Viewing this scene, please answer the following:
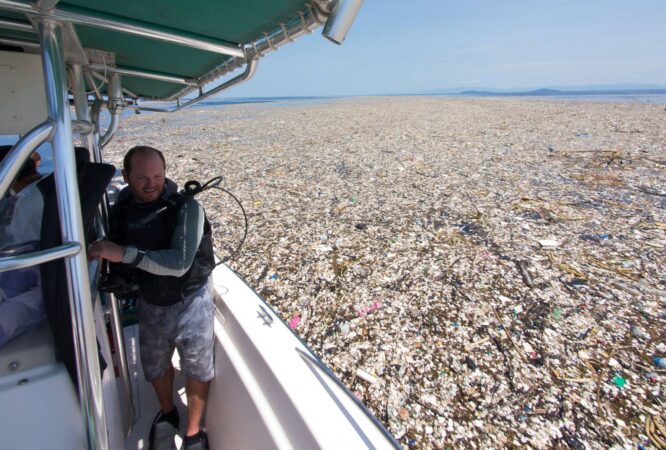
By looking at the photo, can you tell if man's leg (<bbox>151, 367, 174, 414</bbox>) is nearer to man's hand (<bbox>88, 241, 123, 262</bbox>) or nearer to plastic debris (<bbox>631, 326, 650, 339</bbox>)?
man's hand (<bbox>88, 241, 123, 262</bbox>)

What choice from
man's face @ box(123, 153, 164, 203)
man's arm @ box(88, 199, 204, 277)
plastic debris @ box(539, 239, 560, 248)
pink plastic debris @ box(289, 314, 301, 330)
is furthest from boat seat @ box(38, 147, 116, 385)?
plastic debris @ box(539, 239, 560, 248)

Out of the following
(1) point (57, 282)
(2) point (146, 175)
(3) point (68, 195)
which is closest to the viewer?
(3) point (68, 195)

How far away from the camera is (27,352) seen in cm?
114

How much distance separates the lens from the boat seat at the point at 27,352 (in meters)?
1.11

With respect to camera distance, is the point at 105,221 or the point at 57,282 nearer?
the point at 57,282

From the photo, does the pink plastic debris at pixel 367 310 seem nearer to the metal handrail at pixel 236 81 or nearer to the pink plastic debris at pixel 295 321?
the pink plastic debris at pixel 295 321

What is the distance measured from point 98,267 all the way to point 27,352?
478 millimetres

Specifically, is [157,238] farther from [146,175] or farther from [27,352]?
[27,352]

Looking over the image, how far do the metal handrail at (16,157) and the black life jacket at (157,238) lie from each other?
981 millimetres

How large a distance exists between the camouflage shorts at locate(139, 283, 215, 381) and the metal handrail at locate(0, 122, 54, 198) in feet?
4.14

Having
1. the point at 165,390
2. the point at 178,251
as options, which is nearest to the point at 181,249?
the point at 178,251

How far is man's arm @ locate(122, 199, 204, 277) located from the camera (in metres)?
1.66

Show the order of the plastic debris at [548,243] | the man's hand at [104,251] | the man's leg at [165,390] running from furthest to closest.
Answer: the plastic debris at [548,243] < the man's leg at [165,390] < the man's hand at [104,251]

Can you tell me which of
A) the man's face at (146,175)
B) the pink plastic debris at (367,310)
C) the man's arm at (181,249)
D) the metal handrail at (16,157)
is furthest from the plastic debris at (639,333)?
the metal handrail at (16,157)
